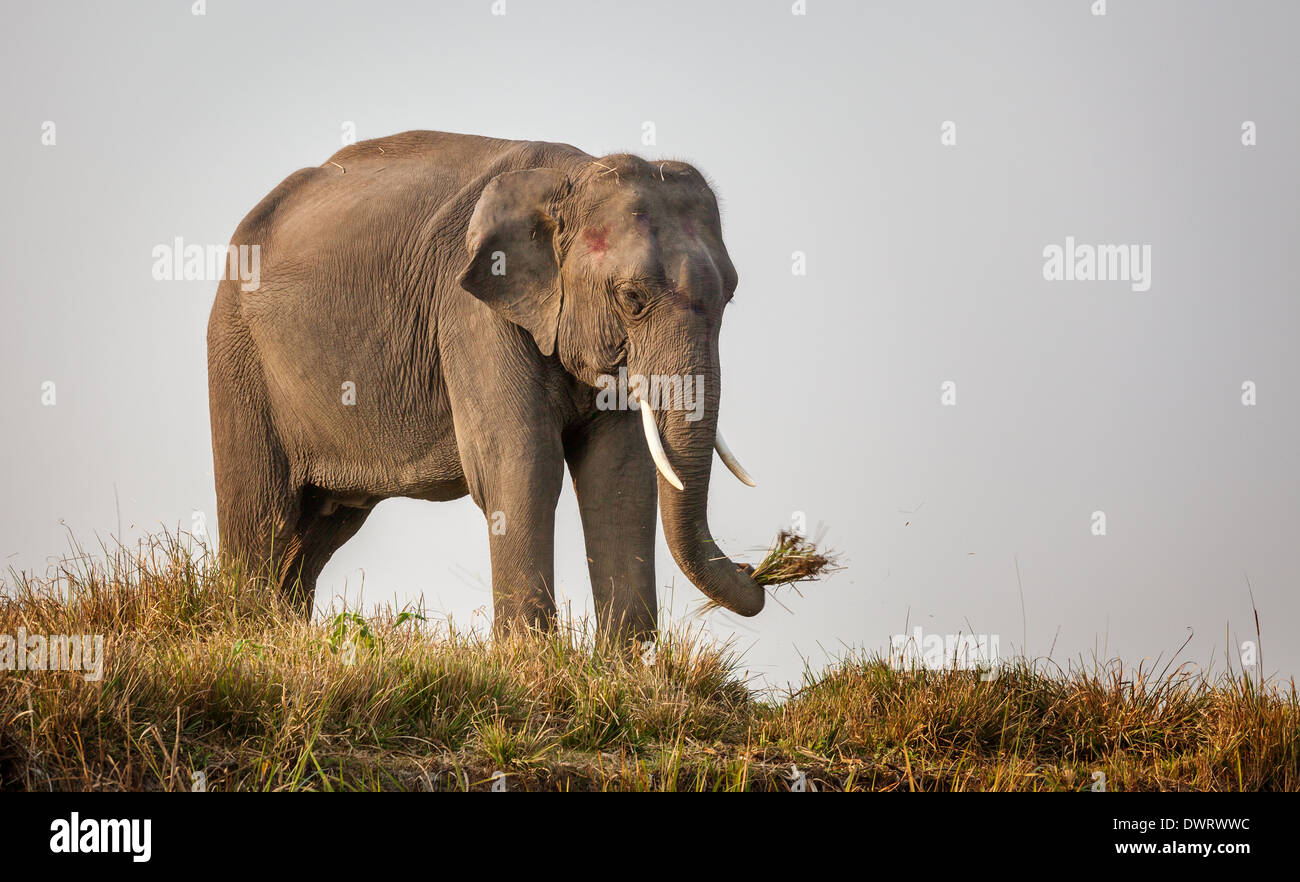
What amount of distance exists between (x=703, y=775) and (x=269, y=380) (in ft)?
16.8

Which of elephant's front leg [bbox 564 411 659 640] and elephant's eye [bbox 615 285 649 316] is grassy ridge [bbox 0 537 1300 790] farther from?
elephant's eye [bbox 615 285 649 316]

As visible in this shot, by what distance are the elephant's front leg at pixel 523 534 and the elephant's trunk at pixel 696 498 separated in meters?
0.69

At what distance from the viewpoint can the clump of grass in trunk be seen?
8.62 m

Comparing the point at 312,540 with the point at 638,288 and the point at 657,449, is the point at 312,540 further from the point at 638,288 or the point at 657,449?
the point at 638,288

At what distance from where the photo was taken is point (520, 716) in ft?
23.6

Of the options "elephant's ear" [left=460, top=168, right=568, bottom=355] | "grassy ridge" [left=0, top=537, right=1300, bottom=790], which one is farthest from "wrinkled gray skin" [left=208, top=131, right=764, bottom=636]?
"grassy ridge" [left=0, top=537, right=1300, bottom=790]

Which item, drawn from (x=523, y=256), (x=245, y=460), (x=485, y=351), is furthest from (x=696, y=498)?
(x=245, y=460)

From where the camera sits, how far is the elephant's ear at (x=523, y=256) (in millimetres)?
9078

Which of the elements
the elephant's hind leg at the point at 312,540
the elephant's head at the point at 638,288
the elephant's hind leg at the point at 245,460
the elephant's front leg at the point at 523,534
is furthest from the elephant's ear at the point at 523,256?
the elephant's hind leg at the point at 312,540

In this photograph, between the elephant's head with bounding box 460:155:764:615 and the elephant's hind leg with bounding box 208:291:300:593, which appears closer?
the elephant's head with bounding box 460:155:764:615

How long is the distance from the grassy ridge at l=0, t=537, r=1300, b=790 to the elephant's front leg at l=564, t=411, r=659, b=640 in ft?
2.94

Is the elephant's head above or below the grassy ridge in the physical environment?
above
